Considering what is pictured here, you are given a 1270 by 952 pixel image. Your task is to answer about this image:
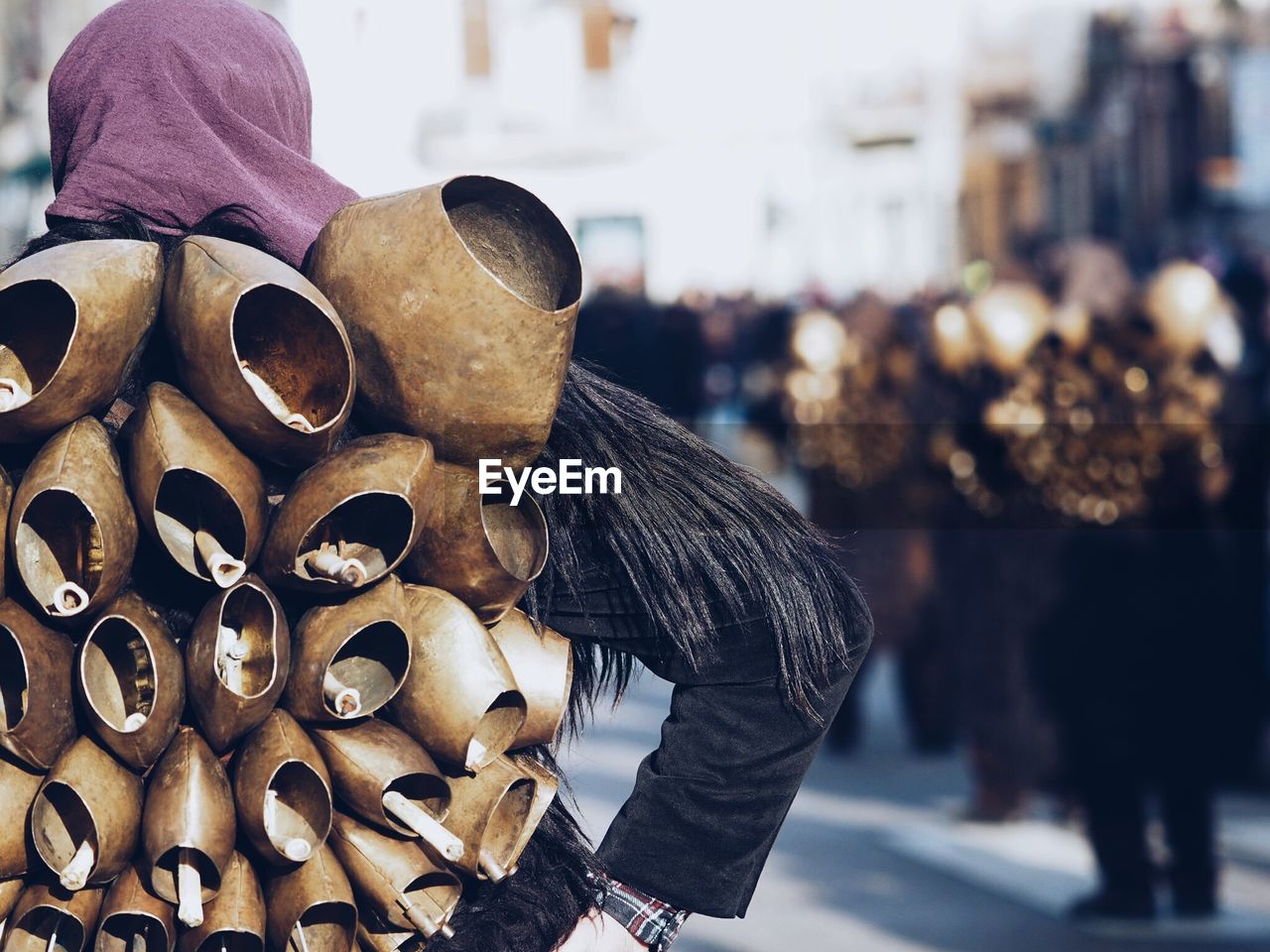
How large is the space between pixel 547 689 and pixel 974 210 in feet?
84.3

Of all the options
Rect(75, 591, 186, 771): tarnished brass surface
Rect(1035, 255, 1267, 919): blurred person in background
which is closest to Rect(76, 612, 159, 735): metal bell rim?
Rect(75, 591, 186, 771): tarnished brass surface

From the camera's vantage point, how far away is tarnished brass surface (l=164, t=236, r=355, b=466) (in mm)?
1149

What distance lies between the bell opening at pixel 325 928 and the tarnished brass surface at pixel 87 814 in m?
0.12

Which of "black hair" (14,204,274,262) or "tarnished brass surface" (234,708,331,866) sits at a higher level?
"black hair" (14,204,274,262)

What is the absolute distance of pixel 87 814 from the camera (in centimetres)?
115

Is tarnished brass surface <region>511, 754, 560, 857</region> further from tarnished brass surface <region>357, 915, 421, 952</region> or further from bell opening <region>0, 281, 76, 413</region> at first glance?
bell opening <region>0, 281, 76, 413</region>

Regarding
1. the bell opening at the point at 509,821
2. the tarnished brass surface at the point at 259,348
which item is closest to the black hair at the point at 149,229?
the tarnished brass surface at the point at 259,348

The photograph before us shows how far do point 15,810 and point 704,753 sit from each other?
0.51m

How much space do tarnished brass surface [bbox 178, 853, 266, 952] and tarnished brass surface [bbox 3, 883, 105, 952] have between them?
65 millimetres

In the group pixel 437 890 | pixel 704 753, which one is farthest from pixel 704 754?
pixel 437 890

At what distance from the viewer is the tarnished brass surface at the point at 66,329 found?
1143 millimetres

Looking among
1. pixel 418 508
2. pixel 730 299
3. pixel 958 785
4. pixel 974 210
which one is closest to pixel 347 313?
pixel 418 508

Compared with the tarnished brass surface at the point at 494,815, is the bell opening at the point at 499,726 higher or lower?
higher

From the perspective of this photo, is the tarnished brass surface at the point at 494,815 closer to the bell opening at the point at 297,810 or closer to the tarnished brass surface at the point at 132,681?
the bell opening at the point at 297,810
